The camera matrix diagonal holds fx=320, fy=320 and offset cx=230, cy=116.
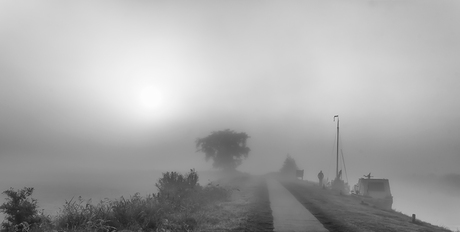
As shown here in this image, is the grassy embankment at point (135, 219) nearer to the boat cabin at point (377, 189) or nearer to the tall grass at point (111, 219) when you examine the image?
the tall grass at point (111, 219)

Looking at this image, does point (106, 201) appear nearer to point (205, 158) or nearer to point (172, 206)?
point (172, 206)

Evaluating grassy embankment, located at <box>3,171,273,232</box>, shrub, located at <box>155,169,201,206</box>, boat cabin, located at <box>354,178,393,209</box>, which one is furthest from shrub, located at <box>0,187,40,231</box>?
boat cabin, located at <box>354,178,393,209</box>

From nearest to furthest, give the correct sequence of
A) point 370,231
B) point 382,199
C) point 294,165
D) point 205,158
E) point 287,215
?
point 370,231 < point 287,215 < point 382,199 < point 205,158 < point 294,165

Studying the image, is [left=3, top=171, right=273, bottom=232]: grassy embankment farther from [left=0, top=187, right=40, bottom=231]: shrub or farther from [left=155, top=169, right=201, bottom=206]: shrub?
[left=155, top=169, right=201, bottom=206]: shrub

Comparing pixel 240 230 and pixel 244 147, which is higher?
pixel 244 147

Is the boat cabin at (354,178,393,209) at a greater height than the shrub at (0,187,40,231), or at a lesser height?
greater

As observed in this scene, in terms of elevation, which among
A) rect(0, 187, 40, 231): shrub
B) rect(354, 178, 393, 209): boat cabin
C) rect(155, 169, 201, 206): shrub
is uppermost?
rect(354, 178, 393, 209): boat cabin

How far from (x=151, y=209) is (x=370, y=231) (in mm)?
9303

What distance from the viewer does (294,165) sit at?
117 meters

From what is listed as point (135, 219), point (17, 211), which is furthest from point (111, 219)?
point (17, 211)

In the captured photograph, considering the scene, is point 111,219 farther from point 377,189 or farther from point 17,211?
point 377,189

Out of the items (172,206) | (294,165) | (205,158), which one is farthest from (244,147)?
(172,206)

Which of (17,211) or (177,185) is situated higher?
(177,185)

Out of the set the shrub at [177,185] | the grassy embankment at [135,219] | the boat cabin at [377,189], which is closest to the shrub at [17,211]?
the grassy embankment at [135,219]
